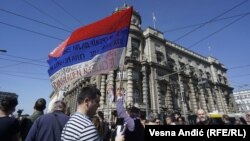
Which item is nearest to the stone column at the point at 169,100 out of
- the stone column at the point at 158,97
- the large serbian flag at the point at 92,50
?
the stone column at the point at 158,97

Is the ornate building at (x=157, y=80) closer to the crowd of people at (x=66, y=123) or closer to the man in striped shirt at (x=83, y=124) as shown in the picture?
the crowd of people at (x=66, y=123)

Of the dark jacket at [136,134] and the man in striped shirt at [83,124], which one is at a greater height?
the man in striped shirt at [83,124]

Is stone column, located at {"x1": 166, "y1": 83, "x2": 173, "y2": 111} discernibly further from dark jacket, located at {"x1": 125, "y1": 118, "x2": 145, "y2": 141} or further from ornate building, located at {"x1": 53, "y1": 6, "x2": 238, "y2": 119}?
dark jacket, located at {"x1": 125, "y1": 118, "x2": 145, "y2": 141}

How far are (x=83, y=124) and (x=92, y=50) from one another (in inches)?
184

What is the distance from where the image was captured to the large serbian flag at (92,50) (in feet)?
20.8

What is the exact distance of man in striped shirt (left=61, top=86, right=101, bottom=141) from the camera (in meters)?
2.29

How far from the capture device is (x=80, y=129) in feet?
7.59

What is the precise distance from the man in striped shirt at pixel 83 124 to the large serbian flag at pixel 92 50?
3397 mm

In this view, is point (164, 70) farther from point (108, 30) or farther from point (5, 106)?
point (5, 106)

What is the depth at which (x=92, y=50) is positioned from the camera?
269 inches

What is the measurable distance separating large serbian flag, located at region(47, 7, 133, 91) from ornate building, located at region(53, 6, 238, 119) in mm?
12351

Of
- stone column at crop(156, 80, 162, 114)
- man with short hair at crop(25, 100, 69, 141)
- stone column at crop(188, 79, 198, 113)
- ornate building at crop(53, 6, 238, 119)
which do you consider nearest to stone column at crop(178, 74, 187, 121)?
ornate building at crop(53, 6, 238, 119)

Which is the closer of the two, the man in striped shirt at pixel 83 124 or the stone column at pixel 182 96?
the man in striped shirt at pixel 83 124

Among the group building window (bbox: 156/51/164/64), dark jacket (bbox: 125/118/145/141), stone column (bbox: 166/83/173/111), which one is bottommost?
dark jacket (bbox: 125/118/145/141)
